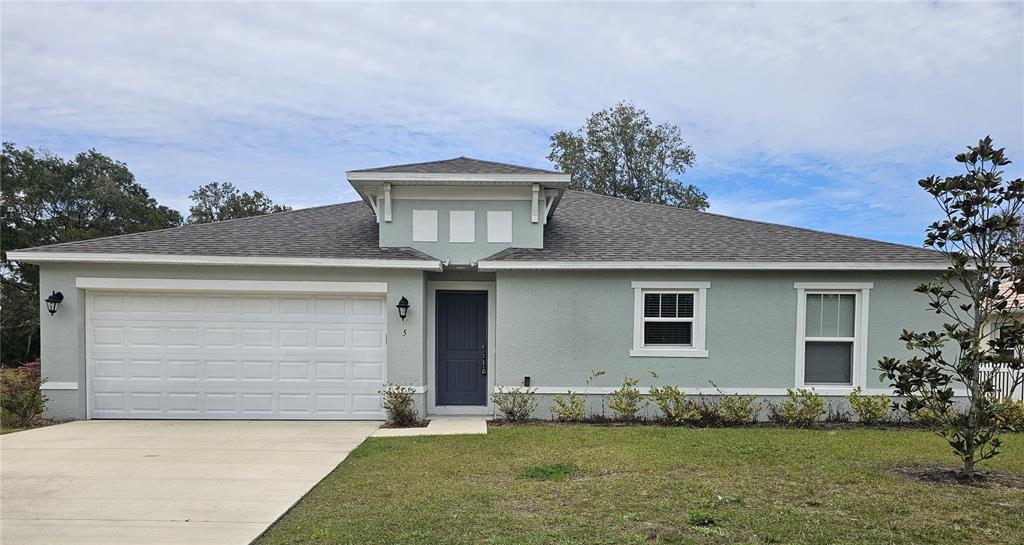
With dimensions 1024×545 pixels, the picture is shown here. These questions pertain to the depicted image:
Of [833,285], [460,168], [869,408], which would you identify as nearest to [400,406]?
[460,168]

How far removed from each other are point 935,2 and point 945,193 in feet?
17.5

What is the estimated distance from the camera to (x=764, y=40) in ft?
37.3

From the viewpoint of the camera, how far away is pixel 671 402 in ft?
32.0

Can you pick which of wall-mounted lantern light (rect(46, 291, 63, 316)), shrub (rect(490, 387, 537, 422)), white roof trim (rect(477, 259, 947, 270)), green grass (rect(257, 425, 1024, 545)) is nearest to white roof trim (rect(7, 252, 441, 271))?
wall-mounted lantern light (rect(46, 291, 63, 316))

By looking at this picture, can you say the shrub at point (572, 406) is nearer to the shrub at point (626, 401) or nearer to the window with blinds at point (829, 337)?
the shrub at point (626, 401)

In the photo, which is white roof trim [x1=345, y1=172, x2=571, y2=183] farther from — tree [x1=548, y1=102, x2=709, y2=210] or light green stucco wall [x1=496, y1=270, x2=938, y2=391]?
tree [x1=548, y1=102, x2=709, y2=210]

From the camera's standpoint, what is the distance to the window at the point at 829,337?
995 cm

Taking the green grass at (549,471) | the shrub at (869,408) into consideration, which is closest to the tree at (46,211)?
the green grass at (549,471)

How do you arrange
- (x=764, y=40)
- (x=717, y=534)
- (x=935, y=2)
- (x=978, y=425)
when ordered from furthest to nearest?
(x=764, y=40) < (x=935, y=2) < (x=978, y=425) < (x=717, y=534)

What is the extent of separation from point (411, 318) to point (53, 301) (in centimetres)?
589

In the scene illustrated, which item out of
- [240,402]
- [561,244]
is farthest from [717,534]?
[240,402]

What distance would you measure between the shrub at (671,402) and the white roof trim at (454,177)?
4.01m

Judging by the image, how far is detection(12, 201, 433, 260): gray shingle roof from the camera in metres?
9.69

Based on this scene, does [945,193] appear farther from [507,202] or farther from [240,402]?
[240,402]
